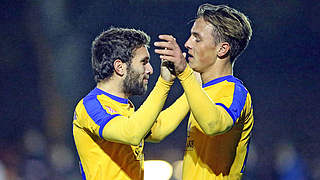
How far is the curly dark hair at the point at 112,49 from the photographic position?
256 centimetres

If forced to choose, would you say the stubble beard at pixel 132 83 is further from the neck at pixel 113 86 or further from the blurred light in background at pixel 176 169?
the blurred light in background at pixel 176 169

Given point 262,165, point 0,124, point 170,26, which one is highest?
point 170,26

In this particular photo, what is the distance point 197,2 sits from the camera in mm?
4980

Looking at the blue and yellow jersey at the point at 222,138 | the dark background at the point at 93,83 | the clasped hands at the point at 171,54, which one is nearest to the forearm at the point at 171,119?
the blue and yellow jersey at the point at 222,138

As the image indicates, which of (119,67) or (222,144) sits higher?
(119,67)

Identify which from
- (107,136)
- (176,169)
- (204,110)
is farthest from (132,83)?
(176,169)

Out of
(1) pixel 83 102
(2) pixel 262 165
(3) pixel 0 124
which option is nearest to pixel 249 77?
(2) pixel 262 165

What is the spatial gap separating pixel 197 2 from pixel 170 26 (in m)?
0.37

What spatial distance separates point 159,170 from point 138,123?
11.0ft

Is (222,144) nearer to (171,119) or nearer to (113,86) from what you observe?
(171,119)

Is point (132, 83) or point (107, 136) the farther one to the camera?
point (132, 83)

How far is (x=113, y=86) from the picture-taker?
255cm

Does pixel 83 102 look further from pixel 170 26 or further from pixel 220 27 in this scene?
pixel 170 26

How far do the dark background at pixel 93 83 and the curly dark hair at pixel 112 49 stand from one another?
2.46m
